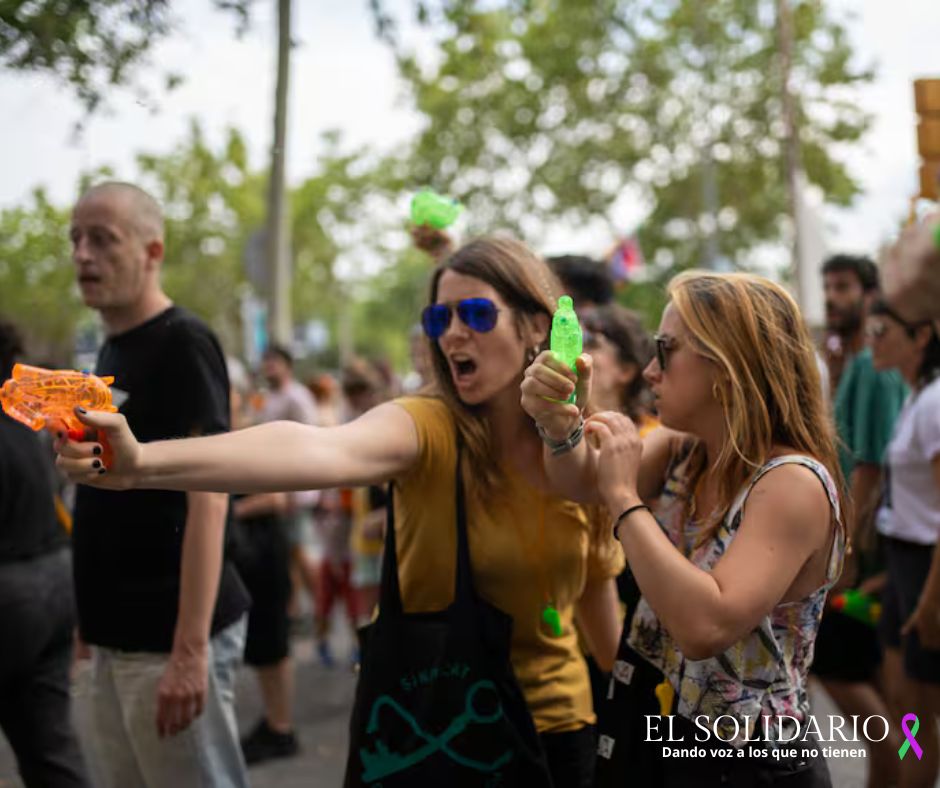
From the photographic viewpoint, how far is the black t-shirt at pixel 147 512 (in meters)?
2.76

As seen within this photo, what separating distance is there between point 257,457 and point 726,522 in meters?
0.93

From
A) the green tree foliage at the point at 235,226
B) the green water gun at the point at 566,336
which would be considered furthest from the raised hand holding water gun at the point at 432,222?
the green tree foliage at the point at 235,226

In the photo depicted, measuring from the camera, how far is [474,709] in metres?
2.14

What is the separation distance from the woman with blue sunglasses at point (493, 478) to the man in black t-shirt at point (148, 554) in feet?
2.28

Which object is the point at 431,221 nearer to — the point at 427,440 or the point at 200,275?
the point at 427,440

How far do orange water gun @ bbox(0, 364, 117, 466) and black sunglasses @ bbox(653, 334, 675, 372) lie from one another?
110cm

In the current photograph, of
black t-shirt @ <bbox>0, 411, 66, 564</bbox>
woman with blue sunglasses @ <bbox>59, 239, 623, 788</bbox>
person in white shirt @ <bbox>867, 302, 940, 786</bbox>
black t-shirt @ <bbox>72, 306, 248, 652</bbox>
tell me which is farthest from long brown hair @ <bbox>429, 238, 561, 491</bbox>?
person in white shirt @ <bbox>867, 302, 940, 786</bbox>

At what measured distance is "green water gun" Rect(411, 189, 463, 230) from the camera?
3154 mm

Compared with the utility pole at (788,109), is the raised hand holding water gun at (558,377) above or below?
below

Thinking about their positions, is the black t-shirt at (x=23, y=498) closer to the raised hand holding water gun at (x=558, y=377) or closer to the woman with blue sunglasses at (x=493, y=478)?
the woman with blue sunglasses at (x=493, y=478)

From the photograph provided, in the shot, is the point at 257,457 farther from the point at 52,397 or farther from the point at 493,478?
the point at 493,478

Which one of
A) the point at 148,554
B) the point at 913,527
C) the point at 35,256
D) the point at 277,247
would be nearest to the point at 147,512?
the point at 148,554

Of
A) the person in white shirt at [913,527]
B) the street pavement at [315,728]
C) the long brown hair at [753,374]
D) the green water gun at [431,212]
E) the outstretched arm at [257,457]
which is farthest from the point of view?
the street pavement at [315,728]

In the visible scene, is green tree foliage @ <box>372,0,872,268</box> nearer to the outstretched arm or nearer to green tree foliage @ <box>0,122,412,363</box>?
green tree foliage @ <box>0,122,412,363</box>
